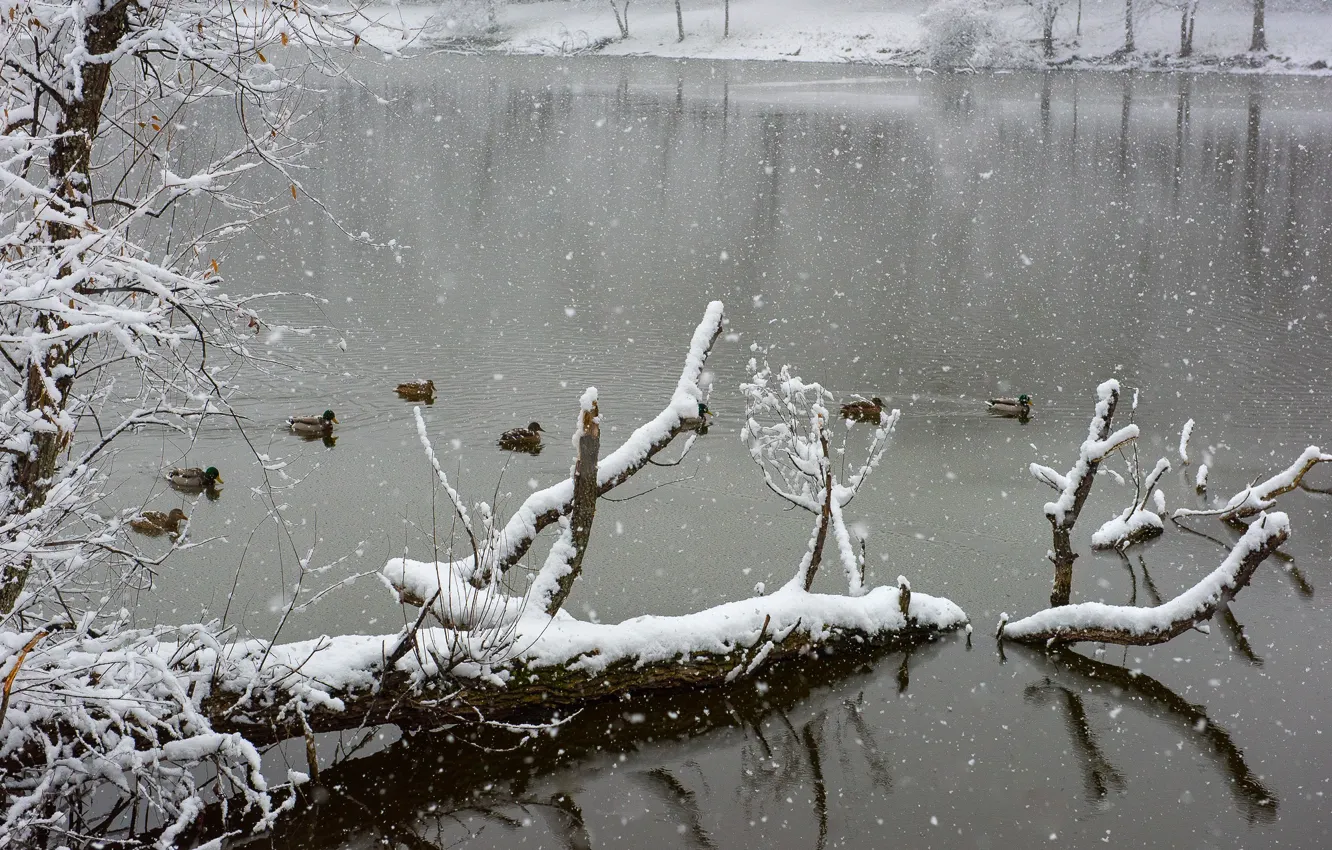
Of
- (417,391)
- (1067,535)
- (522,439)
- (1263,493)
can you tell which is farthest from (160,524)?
(1263,493)

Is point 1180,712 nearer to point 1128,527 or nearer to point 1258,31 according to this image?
point 1128,527

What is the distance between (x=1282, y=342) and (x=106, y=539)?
17912mm

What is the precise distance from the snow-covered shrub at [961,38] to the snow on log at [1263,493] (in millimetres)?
39651

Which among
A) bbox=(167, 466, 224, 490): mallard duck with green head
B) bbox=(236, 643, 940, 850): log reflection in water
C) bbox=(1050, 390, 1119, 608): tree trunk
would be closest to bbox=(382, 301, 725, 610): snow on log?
bbox=(236, 643, 940, 850): log reflection in water

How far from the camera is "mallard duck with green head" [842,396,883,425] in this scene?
46.5ft

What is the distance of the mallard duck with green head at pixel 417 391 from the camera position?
48.0 ft

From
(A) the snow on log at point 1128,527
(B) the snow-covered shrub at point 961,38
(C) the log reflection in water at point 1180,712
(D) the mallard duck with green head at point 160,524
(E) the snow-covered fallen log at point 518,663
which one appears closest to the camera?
(E) the snow-covered fallen log at point 518,663

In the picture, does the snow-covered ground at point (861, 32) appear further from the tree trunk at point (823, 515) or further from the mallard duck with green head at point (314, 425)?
the tree trunk at point (823, 515)

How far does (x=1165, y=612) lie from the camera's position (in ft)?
27.1

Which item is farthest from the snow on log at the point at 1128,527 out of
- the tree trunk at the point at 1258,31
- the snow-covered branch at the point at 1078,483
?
the tree trunk at the point at 1258,31

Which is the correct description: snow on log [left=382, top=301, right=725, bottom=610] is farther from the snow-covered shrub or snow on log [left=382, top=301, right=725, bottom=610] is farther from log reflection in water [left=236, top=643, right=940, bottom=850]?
the snow-covered shrub

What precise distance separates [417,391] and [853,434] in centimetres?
570

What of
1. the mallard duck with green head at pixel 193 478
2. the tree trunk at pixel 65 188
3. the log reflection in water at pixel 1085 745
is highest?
the tree trunk at pixel 65 188

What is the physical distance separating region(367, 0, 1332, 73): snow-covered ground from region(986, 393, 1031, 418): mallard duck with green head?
Result: 34.0 meters
